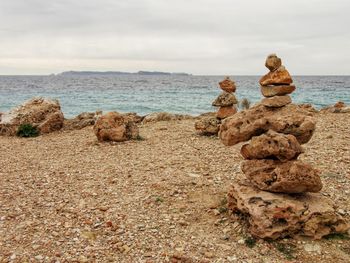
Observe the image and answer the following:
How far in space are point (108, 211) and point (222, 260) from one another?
322 cm

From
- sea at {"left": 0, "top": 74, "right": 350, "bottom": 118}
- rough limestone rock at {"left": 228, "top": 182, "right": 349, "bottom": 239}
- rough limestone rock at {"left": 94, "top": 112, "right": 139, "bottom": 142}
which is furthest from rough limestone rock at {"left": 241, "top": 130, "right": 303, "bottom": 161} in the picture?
sea at {"left": 0, "top": 74, "right": 350, "bottom": 118}

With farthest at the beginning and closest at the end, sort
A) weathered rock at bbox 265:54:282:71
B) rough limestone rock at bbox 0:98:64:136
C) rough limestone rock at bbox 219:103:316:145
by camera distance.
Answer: rough limestone rock at bbox 0:98:64:136, weathered rock at bbox 265:54:282:71, rough limestone rock at bbox 219:103:316:145

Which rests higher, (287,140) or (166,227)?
(287,140)

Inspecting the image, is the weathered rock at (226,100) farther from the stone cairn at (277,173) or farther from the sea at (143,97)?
the sea at (143,97)

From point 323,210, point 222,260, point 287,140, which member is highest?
point 287,140

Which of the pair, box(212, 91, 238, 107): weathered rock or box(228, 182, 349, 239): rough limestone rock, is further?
box(212, 91, 238, 107): weathered rock

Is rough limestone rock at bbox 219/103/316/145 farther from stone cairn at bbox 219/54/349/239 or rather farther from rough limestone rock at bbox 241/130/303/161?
rough limestone rock at bbox 241/130/303/161

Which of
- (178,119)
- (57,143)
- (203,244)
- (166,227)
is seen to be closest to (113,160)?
(57,143)

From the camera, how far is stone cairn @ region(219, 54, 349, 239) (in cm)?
808

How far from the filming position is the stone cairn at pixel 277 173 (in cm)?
808

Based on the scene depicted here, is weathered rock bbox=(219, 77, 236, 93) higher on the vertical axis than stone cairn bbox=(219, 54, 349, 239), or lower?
higher

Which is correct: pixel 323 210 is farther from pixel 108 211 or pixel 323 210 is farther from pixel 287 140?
pixel 108 211

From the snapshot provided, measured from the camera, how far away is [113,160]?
14234mm

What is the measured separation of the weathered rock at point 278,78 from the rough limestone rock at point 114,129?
9.35m
